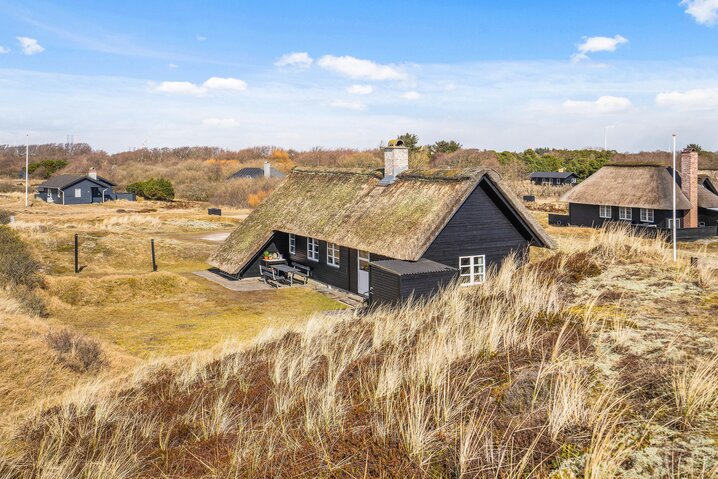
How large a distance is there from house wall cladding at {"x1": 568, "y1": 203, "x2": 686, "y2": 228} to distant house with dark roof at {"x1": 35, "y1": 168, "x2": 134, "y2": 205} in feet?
171

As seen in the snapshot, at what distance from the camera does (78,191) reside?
67.8m

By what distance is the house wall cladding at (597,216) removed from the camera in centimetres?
3638

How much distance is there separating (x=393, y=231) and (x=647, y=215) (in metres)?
25.2

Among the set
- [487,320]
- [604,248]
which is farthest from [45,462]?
[604,248]

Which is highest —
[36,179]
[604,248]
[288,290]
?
[36,179]

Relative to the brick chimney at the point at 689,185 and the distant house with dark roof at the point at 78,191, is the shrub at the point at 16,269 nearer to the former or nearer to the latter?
the brick chimney at the point at 689,185

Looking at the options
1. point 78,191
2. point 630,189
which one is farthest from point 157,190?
point 630,189

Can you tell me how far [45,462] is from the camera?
6.60 m

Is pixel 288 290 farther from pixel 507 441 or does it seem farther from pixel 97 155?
pixel 97 155

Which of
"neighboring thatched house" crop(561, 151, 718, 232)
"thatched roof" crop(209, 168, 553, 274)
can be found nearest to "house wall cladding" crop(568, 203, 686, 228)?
"neighboring thatched house" crop(561, 151, 718, 232)

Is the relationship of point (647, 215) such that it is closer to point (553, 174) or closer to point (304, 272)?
point (304, 272)

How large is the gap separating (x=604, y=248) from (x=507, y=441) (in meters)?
A: 11.8

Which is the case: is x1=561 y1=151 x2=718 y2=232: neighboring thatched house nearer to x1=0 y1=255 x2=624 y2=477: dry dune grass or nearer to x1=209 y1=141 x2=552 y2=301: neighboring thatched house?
x1=209 y1=141 x2=552 y2=301: neighboring thatched house

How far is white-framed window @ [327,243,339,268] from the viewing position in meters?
23.0
